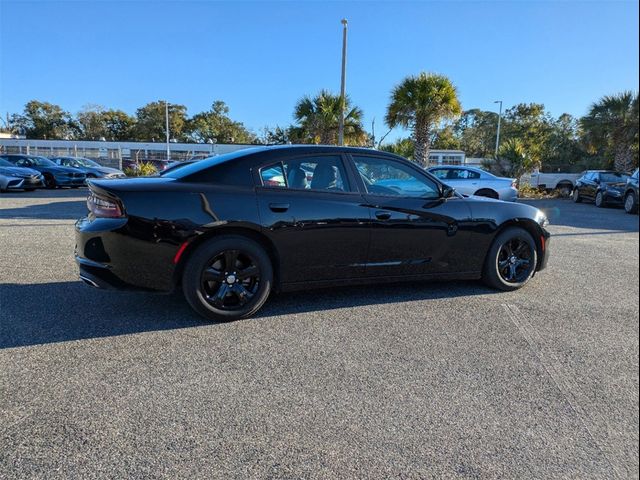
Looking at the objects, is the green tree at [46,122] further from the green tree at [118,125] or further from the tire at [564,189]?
the tire at [564,189]

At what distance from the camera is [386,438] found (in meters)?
2.38

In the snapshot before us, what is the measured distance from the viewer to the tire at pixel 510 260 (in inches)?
195

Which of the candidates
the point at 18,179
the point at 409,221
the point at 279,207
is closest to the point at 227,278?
the point at 279,207

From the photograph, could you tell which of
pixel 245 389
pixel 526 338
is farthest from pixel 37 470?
pixel 526 338

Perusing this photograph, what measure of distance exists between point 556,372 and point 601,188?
17.7 metres

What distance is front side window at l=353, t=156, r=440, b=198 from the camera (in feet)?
14.7

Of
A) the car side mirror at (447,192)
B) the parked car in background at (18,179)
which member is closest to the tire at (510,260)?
the car side mirror at (447,192)

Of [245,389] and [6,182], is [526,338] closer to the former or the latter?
[245,389]

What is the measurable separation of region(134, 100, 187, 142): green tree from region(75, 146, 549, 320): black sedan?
72.1 meters

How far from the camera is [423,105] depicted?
1911 cm

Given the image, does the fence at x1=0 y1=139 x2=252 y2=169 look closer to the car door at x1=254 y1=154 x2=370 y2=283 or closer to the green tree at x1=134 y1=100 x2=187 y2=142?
the green tree at x1=134 y1=100 x2=187 y2=142

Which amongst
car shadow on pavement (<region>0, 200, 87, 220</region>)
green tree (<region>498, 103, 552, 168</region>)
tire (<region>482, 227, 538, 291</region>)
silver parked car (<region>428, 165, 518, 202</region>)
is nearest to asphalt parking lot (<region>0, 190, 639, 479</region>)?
tire (<region>482, 227, 538, 291</region>)

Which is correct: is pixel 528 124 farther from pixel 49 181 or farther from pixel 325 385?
pixel 325 385

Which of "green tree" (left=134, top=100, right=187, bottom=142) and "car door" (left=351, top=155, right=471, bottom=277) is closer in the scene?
"car door" (left=351, top=155, right=471, bottom=277)
